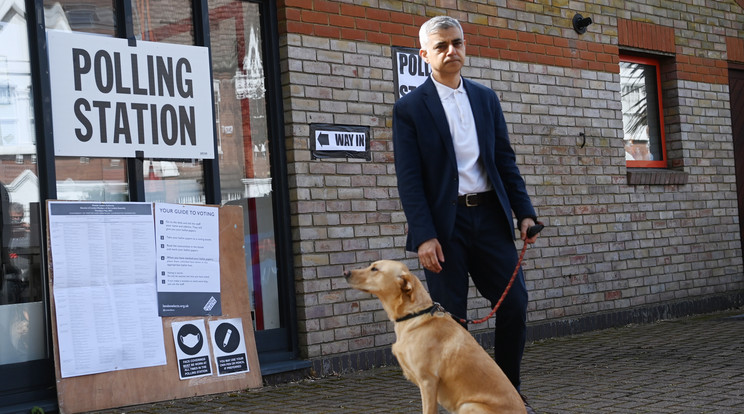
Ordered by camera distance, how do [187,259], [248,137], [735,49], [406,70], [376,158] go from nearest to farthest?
[187,259]
[248,137]
[376,158]
[406,70]
[735,49]

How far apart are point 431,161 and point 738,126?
844 centimetres

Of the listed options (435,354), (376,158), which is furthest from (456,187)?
(376,158)

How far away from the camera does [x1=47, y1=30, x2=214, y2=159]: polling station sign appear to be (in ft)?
20.2

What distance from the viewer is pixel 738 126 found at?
1183 cm

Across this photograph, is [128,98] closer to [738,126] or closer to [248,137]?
[248,137]

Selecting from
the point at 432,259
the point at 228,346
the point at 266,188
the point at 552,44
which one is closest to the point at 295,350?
the point at 228,346

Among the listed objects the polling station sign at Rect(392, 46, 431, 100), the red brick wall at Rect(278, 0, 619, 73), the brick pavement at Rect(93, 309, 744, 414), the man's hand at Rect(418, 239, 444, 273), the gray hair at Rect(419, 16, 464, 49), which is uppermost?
the red brick wall at Rect(278, 0, 619, 73)

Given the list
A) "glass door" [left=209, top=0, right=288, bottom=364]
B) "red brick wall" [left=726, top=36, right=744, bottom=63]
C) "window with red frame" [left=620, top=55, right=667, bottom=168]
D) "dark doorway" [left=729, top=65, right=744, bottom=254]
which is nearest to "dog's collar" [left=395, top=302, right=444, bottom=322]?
"glass door" [left=209, top=0, right=288, bottom=364]

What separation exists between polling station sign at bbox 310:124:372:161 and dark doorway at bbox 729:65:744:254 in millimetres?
6013

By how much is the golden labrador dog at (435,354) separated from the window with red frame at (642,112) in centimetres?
698

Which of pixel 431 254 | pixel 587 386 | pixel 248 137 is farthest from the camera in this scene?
pixel 248 137

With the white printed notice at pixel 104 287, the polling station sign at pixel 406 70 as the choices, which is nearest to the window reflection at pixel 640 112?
the polling station sign at pixel 406 70

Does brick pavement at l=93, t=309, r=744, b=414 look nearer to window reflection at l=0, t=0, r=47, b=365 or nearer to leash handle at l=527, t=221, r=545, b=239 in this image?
window reflection at l=0, t=0, r=47, b=365

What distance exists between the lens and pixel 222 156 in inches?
283
